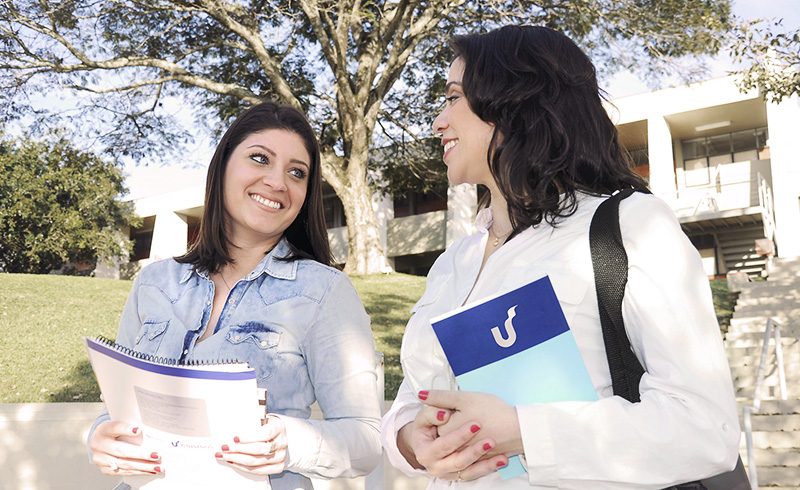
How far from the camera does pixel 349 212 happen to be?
1595 cm

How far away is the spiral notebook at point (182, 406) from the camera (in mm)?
1755

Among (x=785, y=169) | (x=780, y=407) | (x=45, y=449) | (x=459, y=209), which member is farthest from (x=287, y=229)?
(x=459, y=209)

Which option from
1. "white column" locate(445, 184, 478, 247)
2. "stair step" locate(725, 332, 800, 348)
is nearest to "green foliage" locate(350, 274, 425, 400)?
"stair step" locate(725, 332, 800, 348)

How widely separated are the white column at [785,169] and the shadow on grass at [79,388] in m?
19.1

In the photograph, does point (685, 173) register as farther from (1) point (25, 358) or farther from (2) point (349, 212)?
(1) point (25, 358)

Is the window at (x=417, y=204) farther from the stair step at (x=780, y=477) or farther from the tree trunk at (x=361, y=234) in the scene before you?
the stair step at (x=780, y=477)

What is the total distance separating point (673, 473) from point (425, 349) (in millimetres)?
658

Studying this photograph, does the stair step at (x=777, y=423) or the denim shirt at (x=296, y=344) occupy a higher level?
the denim shirt at (x=296, y=344)

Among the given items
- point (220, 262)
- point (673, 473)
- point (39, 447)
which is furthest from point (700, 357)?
point (39, 447)

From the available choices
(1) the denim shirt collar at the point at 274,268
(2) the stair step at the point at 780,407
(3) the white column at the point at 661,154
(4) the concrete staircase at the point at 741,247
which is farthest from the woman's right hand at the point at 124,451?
(4) the concrete staircase at the point at 741,247

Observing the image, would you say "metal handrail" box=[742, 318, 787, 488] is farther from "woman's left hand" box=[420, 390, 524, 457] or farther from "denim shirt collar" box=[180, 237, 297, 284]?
"woman's left hand" box=[420, 390, 524, 457]

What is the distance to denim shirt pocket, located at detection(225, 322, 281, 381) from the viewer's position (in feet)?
7.47

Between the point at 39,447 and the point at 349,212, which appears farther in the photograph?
the point at 349,212

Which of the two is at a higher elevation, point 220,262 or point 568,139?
point 568,139
